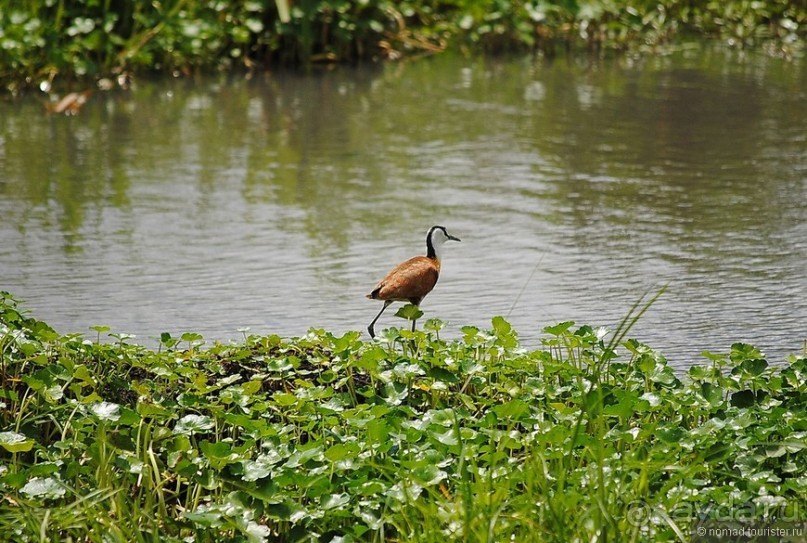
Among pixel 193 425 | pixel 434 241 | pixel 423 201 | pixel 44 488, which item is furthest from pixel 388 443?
pixel 423 201

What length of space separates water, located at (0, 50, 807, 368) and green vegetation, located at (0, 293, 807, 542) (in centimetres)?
106

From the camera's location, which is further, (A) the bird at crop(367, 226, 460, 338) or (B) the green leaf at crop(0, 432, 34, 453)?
(A) the bird at crop(367, 226, 460, 338)

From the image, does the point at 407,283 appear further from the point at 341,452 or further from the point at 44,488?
the point at 44,488

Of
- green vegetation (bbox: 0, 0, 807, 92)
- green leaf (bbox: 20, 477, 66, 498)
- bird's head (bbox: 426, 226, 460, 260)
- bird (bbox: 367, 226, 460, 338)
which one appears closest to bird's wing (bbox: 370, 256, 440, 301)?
bird (bbox: 367, 226, 460, 338)

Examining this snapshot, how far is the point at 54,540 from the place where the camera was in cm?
374

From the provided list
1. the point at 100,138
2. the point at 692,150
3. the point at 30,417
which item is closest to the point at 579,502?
the point at 30,417

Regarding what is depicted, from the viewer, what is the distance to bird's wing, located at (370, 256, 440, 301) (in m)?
5.73

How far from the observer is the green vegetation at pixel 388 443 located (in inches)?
149

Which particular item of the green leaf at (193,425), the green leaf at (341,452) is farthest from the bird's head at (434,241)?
the green leaf at (341,452)

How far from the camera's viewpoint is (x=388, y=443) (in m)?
4.13

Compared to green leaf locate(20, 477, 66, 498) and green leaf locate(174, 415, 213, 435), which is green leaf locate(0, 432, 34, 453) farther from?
green leaf locate(174, 415, 213, 435)

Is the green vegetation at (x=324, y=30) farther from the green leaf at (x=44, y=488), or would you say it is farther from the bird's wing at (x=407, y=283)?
the green leaf at (x=44, y=488)

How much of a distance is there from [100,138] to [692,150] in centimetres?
448

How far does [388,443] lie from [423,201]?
426 centimetres
